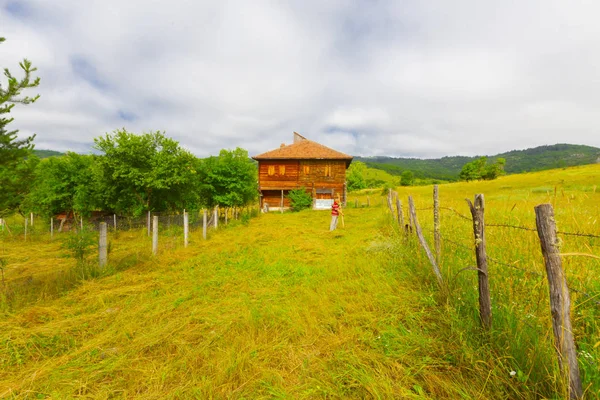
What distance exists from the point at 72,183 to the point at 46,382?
21922 millimetres

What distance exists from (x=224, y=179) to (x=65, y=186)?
39.3 feet

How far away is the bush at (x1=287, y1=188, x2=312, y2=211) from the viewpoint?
23312mm

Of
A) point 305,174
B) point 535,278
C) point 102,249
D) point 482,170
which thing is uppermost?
point 482,170

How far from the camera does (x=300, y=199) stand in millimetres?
23422

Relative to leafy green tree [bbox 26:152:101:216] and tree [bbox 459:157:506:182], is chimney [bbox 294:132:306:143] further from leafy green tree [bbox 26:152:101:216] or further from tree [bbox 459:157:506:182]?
tree [bbox 459:157:506:182]

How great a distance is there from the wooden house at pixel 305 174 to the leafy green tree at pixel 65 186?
545 inches

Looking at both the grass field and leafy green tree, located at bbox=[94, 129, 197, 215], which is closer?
the grass field

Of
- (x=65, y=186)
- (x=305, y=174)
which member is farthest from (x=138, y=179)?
(x=305, y=174)

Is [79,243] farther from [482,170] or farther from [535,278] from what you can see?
[482,170]

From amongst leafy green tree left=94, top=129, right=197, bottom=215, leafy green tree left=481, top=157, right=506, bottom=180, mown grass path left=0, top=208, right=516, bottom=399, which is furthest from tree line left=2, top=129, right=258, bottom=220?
leafy green tree left=481, top=157, right=506, bottom=180

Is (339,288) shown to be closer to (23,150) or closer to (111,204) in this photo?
(23,150)

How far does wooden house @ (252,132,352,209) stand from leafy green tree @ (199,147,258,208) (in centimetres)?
424

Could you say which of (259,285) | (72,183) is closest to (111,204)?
(72,183)

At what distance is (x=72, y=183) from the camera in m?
18.0
